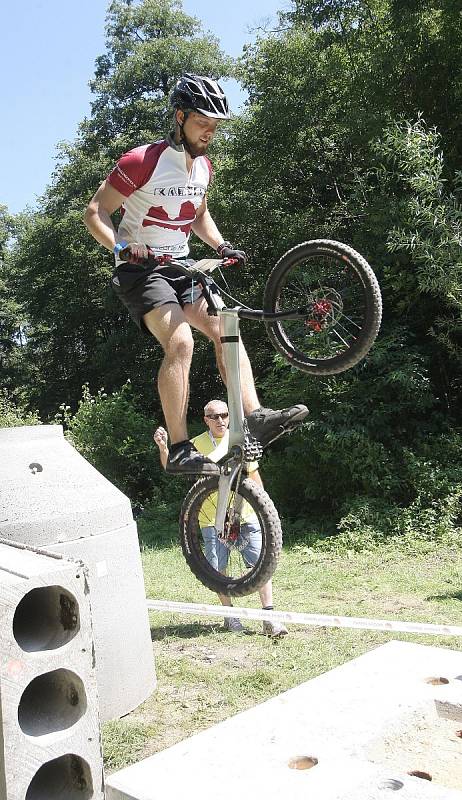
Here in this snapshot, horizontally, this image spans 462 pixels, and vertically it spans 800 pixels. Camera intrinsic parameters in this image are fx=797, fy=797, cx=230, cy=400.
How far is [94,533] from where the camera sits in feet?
19.1

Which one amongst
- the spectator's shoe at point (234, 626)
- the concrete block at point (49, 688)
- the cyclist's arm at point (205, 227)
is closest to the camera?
the concrete block at point (49, 688)

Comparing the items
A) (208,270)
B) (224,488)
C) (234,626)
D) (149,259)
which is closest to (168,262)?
(149,259)

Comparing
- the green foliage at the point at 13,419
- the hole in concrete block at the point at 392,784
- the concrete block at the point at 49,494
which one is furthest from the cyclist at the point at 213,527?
the green foliage at the point at 13,419

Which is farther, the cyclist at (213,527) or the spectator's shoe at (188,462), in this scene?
the cyclist at (213,527)

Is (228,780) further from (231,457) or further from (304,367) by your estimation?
(304,367)

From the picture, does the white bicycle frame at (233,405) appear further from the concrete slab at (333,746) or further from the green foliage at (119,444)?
the green foliage at (119,444)

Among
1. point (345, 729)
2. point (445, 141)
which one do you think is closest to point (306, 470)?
point (445, 141)

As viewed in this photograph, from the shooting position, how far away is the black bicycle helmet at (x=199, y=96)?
4.34 metres

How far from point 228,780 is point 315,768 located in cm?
44

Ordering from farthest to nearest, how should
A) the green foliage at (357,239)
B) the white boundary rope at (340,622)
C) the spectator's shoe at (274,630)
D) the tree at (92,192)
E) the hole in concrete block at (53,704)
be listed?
the tree at (92,192), the green foliage at (357,239), the spectator's shoe at (274,630), the white boundary rope at (340,622), the hole in concrete block at (53,704)

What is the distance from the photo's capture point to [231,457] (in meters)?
4.27

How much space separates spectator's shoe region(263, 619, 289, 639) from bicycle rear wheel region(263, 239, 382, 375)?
376 centimetres

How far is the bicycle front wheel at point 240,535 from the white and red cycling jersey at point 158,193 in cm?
144

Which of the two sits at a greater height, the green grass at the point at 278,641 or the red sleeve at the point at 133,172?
the red sleeve at the point at 133,172
